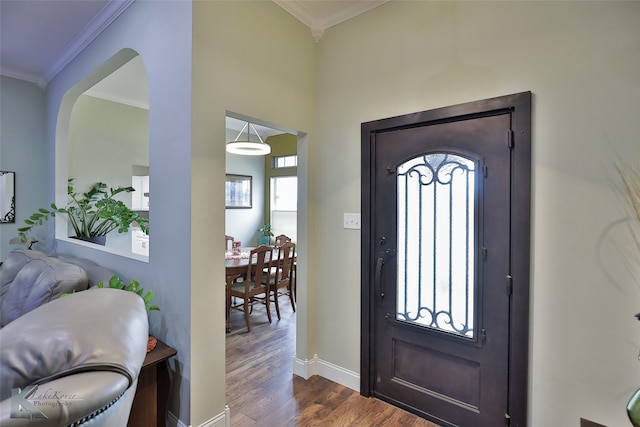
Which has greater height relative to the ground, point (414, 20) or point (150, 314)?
point (414, 20)

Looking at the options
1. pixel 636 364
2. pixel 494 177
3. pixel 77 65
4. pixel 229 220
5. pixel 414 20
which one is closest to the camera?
pixel 636 364

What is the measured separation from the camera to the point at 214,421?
5.98 ft

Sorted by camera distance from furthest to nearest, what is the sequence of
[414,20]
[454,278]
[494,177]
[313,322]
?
[313,322], [414,20], [454,278], [494,177]

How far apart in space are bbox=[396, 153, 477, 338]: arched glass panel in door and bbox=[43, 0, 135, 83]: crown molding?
2.43 m

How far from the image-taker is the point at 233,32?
75.6 inches

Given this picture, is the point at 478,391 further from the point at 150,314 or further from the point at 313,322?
the point at 150,314

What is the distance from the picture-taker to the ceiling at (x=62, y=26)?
7.55ft

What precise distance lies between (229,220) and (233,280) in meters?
1.97

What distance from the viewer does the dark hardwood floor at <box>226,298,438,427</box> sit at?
6.51 ft

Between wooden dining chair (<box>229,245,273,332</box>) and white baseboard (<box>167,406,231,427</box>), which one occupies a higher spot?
wooden dining chair (<box>229,245,273,332</box>)

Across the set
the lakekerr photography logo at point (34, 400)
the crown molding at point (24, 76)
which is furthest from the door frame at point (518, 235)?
the crown molding at point (24, 76)

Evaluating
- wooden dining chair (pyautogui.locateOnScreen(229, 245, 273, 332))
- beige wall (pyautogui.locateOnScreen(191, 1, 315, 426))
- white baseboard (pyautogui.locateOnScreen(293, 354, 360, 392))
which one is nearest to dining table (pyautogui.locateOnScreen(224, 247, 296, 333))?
wooden dining chair (pyautogui.locateOnScreen(229, 245, 273, 332))

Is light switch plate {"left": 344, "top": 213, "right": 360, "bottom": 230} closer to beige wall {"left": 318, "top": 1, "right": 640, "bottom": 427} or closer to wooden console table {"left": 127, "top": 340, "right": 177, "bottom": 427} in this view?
beige wall {"left": 318, "top": 1, "right": 640, "bottom": 427}

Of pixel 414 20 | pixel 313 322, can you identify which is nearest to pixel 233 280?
pixel 313 322
